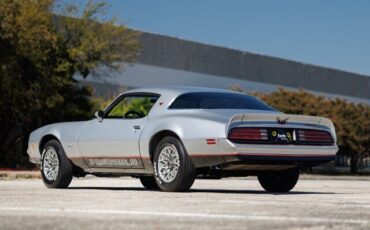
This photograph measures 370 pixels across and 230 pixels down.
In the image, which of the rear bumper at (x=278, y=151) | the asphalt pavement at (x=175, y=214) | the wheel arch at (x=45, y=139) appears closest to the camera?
the asphalt pavement at (x=175, y=214)

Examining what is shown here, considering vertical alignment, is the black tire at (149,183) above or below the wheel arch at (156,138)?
below

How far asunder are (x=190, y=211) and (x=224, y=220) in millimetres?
921

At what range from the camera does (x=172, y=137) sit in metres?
11.1

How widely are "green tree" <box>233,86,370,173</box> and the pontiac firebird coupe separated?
1422 inches

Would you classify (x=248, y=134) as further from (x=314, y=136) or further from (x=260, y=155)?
(x=314, y=136)

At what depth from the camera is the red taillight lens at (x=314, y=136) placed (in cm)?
1118

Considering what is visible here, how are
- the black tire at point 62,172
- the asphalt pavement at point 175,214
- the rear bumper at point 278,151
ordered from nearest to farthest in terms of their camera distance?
the asphalt pavement at point 175,214 → the rear bumper at point 278,151 → the black tire at point 62,172

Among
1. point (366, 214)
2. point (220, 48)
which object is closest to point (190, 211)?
point (366, 214)

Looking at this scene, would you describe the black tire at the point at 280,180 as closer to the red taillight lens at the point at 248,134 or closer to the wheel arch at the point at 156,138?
the red taillight lens at the point at 248,134

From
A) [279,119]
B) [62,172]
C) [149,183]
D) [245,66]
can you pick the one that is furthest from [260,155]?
[245,66]

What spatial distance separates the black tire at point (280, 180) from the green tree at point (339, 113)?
118 ft

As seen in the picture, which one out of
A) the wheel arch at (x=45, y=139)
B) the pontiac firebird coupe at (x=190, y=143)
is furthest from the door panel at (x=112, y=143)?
the wheel arch at (x=45, y=139)

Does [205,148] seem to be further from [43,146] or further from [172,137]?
[43,146]

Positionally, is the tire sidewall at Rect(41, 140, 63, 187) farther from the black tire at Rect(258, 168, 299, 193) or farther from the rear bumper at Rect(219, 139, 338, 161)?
the rear bumper at Rect(219, 139, 338, 161)
